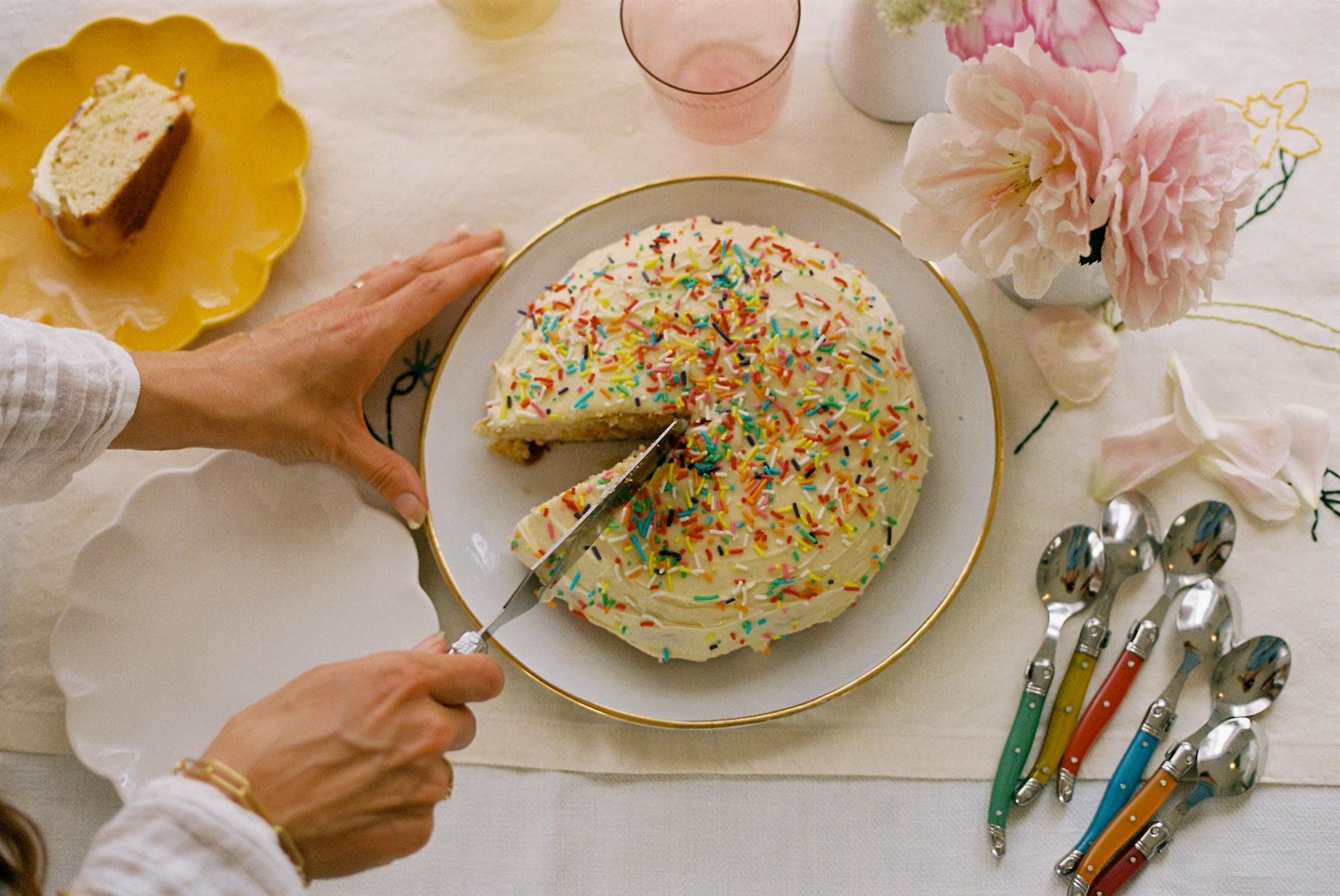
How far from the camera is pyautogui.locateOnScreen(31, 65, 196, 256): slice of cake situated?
204 cm

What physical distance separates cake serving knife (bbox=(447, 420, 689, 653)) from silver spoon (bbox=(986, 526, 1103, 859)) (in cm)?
76

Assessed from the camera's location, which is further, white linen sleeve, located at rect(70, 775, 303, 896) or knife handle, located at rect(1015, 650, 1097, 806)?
knife handle, located at rect(1015, 650, 1097, 806)

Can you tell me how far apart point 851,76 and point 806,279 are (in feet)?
1.62

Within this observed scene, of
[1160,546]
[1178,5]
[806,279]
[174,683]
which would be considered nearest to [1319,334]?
[1160,546]

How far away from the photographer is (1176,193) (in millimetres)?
1409

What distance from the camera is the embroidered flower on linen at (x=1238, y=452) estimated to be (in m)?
1.96

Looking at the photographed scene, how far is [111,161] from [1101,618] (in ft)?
7.06

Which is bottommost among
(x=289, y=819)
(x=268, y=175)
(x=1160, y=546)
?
(x=1160, y=546)

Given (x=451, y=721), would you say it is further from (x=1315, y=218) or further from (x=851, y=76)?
(x=1315, y=218)

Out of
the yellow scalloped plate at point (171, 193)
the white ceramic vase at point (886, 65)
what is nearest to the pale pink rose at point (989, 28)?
the white ceramic vase at point (886, 65)

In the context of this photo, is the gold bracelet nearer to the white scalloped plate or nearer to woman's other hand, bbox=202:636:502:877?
woman's other hand, bbox=202:636:502:877

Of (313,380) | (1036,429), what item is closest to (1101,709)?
(1036,429)

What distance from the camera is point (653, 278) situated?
1.90 meters

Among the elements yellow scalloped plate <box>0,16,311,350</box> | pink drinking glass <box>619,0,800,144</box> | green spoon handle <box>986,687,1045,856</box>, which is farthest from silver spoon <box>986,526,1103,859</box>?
yellow scalloped plate <box>0,16,311,350</box>
